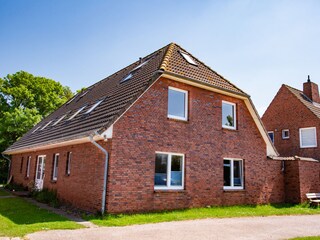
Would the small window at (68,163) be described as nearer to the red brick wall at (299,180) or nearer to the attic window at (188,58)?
the attic window at (188,58)

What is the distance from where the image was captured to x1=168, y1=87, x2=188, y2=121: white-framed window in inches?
486

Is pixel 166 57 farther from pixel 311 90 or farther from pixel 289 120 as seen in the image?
pixel 311 90

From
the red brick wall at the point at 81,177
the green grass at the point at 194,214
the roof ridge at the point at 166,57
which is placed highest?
the roof ridge at the point at 166,57

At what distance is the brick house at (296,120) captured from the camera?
20859 millimetres

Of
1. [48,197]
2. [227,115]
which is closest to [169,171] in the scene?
[227,115]

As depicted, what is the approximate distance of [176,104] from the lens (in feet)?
41.3

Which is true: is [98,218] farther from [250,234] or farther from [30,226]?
[250,234]

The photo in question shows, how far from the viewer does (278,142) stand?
23.3 m

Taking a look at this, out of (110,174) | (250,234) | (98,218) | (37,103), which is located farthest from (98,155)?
(37,103)

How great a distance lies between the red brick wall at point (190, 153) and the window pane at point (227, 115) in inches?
12.5

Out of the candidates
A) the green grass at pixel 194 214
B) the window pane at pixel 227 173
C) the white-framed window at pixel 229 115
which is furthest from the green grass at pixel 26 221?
the white-framed window at pixel 229 115

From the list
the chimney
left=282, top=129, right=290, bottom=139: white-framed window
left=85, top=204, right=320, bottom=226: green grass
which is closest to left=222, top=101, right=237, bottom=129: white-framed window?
left=85, top=204, right=320, bottom=226: green grass

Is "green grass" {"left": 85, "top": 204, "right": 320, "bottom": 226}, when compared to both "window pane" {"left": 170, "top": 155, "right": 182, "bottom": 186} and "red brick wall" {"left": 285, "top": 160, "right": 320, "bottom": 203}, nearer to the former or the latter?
"red brick wall" {"left": 285, "top": 160, "right": 320, "bottom": 203}

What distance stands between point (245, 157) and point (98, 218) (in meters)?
7.94
